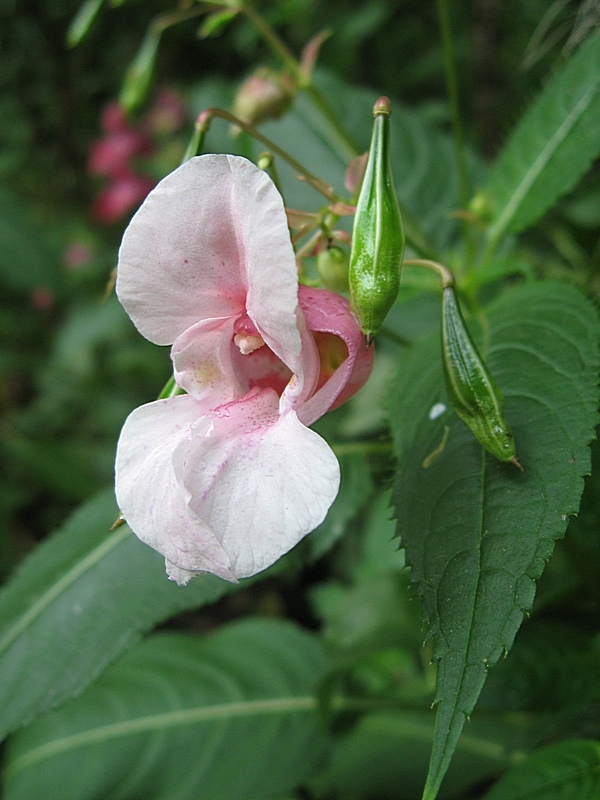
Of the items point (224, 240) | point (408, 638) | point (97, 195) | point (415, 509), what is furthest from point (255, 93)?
point (97, 195)

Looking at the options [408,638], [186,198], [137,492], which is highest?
[186,198]

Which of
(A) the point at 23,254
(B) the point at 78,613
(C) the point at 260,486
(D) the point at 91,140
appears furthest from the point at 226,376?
(D) the point at 91,140

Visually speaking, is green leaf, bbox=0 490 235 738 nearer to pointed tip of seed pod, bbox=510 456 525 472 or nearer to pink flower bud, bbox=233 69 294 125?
pointed tip of seed pod, bbox=510 456 525 472

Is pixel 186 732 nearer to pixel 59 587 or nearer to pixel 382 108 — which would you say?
pixel 59 587

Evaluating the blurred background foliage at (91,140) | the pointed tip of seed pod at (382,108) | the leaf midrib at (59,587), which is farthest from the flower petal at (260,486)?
the blurred background foliage at (91,140)

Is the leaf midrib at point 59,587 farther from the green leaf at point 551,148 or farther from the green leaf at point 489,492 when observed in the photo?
the green leaf at point 551,148

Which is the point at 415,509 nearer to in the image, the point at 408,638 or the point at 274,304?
the point at 274,304
